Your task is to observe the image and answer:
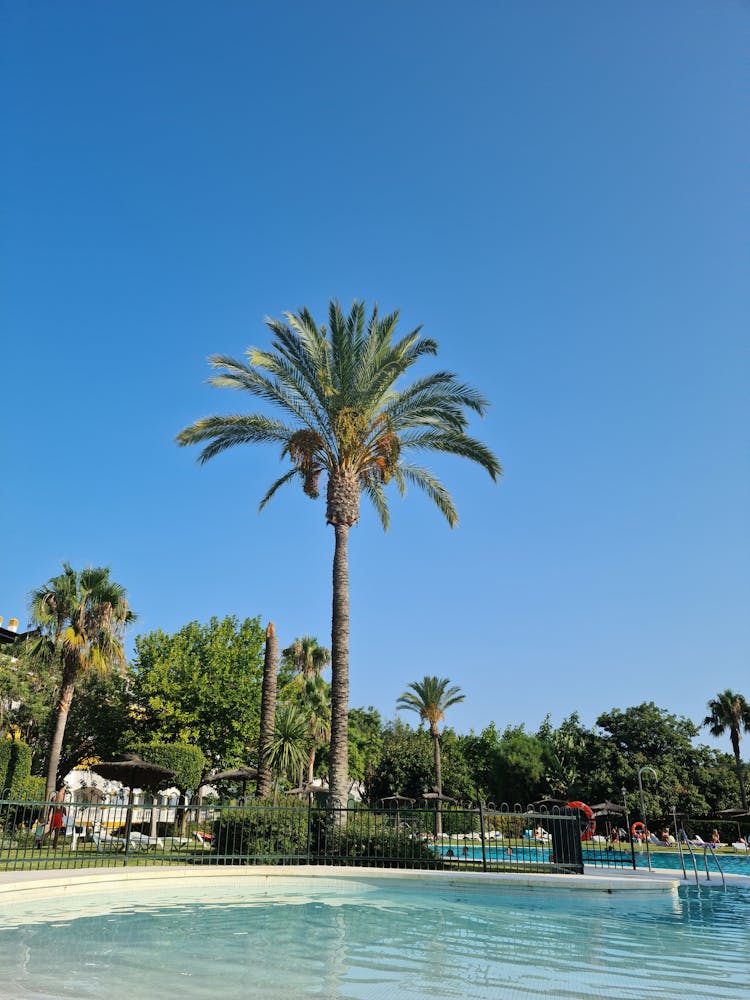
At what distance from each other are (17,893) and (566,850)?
1242 cm

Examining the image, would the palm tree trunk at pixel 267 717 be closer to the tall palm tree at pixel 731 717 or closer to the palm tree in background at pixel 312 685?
the palm tree in background at pixel 312 685

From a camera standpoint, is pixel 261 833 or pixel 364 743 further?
pixel 364 743

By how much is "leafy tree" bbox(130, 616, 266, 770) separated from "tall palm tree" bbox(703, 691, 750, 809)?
38.7 metres

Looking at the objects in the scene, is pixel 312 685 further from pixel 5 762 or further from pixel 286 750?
pixel 5 762

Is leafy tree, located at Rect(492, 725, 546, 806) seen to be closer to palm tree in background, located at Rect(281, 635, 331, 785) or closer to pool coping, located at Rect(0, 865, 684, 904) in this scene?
palm tree in background, located at Rect(281, 635, 331, 785)

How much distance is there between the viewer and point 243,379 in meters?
23.2

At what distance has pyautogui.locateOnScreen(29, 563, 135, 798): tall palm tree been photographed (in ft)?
88.9

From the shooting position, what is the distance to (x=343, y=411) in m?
22.4

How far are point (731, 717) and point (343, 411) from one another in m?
48.7

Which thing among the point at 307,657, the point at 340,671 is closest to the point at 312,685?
the point at 307,657

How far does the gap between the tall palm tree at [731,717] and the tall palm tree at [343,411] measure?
145 ft

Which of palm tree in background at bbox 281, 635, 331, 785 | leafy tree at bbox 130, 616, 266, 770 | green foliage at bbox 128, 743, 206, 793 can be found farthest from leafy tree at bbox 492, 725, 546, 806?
green foliage at bbox 128, 743, 206, 793

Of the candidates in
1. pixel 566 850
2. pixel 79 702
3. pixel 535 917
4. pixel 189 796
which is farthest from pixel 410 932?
pixel 79 702

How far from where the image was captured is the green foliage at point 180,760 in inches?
1207
